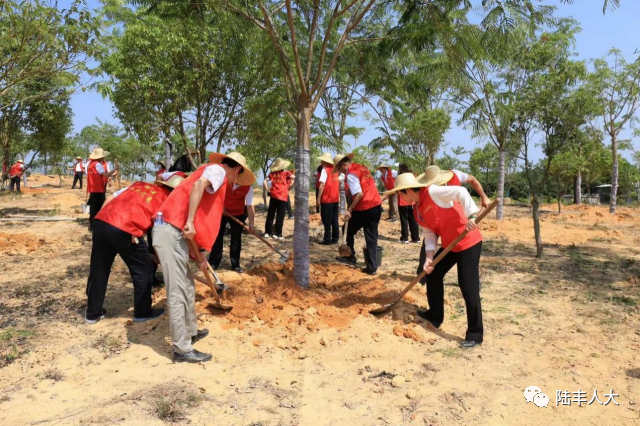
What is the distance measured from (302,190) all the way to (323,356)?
1.85m

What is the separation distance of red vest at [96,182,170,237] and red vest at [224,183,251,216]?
6.10 ft

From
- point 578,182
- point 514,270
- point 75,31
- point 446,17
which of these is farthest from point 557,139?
point 578,182

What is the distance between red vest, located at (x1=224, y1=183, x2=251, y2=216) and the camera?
6.18 meters

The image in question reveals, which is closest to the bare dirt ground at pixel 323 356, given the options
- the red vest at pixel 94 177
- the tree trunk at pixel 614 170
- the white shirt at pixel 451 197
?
the white shirt at pixel 451 197

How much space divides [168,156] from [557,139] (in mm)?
7126

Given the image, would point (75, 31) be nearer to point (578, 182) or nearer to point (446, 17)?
point (446, 17)

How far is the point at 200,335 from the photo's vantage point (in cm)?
401

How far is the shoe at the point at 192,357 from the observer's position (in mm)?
3594

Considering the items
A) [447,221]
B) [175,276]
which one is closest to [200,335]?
[175,276]

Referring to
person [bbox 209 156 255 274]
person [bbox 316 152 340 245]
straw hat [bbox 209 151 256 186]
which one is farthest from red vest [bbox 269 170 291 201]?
straw hat [bbox 209 151 256 186]

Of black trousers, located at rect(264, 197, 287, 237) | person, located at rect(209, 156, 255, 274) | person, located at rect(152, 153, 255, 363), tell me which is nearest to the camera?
person, located at rect(152, 153, 255, 363)

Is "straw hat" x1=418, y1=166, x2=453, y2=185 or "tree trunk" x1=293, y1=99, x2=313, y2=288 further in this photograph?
"tree trunk" x1=293, y1=99, x2=313, y2=288

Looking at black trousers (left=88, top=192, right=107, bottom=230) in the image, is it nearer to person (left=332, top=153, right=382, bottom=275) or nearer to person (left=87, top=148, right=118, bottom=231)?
person (left=87, top=148, right=118, bottom=231)

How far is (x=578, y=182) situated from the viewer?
2128cm
